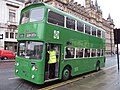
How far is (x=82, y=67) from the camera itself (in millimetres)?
13125

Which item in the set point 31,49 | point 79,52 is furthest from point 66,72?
point 31,49

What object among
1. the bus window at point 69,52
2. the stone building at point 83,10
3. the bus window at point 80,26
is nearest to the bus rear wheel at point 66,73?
the bus window at point 69,52

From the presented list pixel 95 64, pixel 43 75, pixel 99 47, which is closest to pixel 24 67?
pixel 43 75

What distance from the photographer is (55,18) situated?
1016 cm

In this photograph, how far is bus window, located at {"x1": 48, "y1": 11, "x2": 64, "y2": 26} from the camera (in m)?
9.71

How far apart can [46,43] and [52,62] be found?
1.13 metres

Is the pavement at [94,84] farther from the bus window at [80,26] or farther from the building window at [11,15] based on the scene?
the building window at [11,15]

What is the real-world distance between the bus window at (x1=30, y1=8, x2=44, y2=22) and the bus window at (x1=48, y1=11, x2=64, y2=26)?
444 mm

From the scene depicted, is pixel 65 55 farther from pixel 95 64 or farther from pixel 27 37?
pixel 95 64

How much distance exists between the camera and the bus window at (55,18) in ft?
31.9

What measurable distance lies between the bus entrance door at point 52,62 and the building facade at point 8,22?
2818cm

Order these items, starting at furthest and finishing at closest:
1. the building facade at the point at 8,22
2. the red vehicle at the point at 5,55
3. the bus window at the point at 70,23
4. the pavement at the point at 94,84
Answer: the building facade at the point at 8,22 → the red vehicle at the point at 5,55 → the bus window at the point at 70,23 → the pavement at the point at 94,84

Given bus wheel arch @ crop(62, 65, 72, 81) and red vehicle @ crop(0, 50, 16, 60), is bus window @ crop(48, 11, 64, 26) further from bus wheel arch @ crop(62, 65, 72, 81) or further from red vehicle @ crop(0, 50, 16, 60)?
red vehicle @ crop(0, 50, 16, 60)

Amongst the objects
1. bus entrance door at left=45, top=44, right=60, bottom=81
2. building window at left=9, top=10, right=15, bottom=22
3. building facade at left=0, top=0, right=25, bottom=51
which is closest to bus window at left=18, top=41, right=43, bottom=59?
bus entrance door at left=45, top=44, right=60, bottom=81
